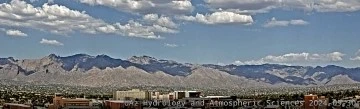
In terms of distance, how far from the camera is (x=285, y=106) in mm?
199000

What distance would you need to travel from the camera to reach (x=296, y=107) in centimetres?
18062

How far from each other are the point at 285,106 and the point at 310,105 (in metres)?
43.1

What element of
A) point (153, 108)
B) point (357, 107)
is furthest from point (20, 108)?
point (357, 107)

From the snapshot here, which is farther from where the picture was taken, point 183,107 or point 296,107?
point 183,107

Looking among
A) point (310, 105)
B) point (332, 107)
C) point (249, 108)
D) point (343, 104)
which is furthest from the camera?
point (249, 108)

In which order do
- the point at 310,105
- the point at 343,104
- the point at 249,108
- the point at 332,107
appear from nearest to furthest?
the point at 310,105
the point at 332,107
the point at 343,104
the point at 249,108

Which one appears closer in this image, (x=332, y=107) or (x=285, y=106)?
(x=332, y=107)

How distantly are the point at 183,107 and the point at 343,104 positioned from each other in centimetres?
4411

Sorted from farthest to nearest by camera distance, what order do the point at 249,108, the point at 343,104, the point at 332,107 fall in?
1. the point at 249,108
2. the point at 343,104
3. the point at 332,107

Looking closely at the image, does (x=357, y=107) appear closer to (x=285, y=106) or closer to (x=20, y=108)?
(x=285, y=106)

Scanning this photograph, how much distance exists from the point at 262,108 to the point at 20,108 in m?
67.3

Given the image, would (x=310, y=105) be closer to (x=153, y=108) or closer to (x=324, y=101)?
(x=324, y=101)

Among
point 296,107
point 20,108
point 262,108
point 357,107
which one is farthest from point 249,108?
point 20,108

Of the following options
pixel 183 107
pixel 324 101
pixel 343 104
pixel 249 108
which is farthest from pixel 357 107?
pixel 183 107
